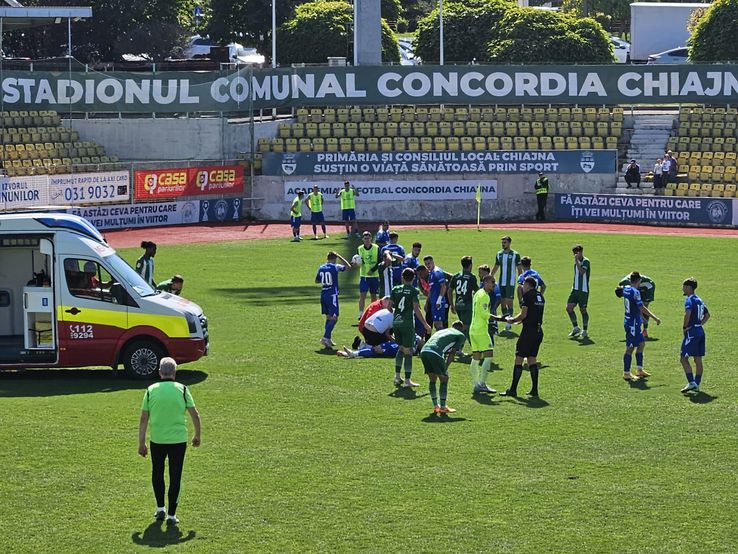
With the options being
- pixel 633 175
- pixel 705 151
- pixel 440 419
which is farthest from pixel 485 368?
pixel 705 151

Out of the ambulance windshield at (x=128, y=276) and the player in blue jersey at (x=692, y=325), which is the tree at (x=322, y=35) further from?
the player in blue jersey at (x=692, y=325)

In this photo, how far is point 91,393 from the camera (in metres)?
18.8

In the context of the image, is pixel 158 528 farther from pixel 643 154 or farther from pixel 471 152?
pixel 643 154

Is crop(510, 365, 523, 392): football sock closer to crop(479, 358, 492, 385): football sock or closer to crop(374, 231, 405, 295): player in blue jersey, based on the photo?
crop(479, 358, 492, 385): football sock

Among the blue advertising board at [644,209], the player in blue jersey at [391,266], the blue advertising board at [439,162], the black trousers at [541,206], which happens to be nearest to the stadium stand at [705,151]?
the blue advertising board at [644,209]

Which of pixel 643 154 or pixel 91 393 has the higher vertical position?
pixel 643 154

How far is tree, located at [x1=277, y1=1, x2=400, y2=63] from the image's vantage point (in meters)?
67.3

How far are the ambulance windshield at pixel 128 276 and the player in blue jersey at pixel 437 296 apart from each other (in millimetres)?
4785

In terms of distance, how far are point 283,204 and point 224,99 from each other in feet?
16.8

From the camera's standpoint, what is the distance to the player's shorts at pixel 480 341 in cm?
1839

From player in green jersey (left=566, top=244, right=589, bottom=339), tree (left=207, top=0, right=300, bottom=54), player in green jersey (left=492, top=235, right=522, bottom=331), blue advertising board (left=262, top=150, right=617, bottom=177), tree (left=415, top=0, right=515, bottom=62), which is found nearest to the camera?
player in green jersey (left=566, top=244, right=589, bottom=339)

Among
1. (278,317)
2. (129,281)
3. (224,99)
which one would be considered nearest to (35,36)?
(224,99)

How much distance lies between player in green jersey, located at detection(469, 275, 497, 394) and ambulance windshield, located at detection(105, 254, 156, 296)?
541cm

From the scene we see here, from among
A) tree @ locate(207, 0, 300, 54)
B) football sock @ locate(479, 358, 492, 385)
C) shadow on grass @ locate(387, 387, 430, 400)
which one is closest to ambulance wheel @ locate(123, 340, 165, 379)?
shadow on grass @ locate(387, 387, 430, 400)
